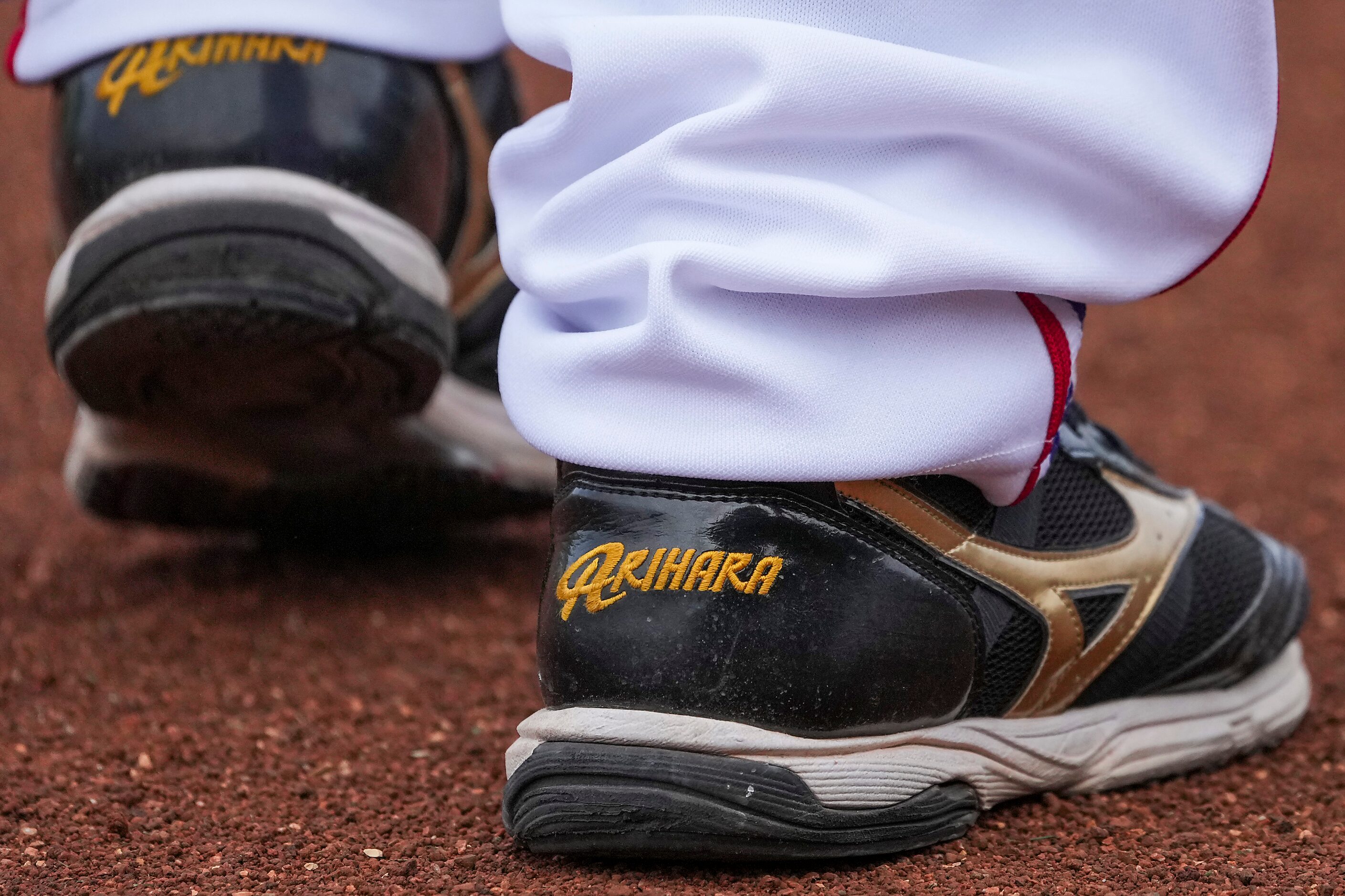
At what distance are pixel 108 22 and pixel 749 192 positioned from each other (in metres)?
0.72

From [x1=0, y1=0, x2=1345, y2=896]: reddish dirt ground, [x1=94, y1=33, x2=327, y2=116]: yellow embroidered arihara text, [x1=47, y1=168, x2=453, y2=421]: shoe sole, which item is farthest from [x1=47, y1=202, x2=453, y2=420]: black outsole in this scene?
[x1=0, y1=0, x2=1345, y2=896]: reddish dirt ground

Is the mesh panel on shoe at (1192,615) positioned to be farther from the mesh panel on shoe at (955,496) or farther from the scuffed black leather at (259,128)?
the scuffed black leather at (259,128)

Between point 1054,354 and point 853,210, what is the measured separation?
0.56 feet

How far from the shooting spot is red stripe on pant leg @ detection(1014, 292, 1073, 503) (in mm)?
872

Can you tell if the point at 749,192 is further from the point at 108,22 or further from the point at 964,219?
the point at 108,22

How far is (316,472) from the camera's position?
1453 millimetres

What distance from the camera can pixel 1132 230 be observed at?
0.89m

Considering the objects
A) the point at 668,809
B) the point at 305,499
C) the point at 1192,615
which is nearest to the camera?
the point at 668,809

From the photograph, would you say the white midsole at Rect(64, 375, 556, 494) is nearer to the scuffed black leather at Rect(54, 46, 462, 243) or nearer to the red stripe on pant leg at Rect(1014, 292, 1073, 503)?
the scuffed black leather at Rect(54, 46, 462, 243)

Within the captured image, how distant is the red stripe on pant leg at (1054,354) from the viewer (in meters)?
0.87

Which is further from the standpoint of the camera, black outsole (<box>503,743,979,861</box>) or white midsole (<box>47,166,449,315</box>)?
white midsole (<box>47,166,449,315</box>)

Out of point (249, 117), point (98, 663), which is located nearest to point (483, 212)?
point (249, 117)

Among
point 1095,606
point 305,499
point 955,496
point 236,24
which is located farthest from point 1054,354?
point 305,499

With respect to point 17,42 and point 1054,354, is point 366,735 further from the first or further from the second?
point 17,42
